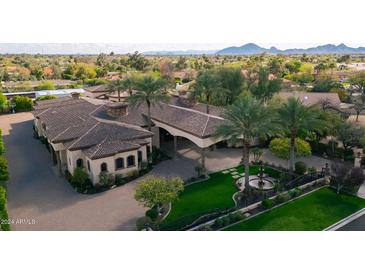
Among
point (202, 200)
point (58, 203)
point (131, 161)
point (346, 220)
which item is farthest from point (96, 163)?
point (346, 220)

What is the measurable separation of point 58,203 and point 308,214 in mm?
21010

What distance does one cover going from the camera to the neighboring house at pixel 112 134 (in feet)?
106

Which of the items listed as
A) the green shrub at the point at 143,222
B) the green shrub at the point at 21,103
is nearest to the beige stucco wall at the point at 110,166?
the green shrub at the point at 143,222

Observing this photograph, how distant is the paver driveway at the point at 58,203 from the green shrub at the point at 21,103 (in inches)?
1360

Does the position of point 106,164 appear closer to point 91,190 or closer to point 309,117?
point 91,190

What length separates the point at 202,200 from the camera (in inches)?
1136

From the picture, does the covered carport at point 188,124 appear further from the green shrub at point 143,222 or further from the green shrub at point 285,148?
the green shrub at point 143,222

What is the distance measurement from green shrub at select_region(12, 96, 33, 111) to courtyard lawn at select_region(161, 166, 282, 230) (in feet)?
172

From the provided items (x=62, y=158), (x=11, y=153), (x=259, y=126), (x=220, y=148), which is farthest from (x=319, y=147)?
(x=11, y=153)

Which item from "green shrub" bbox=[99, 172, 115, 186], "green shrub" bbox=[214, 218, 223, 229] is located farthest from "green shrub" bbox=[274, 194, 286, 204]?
"green shrub" bbox=[99, 172, 115, 186]

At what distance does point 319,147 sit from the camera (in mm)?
40156

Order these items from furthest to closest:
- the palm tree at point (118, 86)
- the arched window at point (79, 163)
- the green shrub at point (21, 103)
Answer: the green shrub at point (21, 103) < the palm tree at point (118, 86) < the arched window at point (79, 163)

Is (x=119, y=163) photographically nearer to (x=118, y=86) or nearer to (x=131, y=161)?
(x=131, y=161)

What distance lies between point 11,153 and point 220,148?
2737 centimetres
